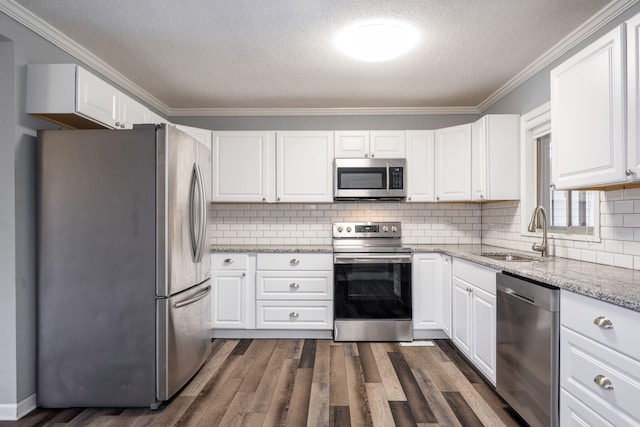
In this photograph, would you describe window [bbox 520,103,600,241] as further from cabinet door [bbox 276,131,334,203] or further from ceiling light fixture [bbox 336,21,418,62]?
cabinet door [bbox 276,131,334,203]

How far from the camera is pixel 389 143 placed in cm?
366

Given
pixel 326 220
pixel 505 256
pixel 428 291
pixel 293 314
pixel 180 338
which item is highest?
pixel 326 220

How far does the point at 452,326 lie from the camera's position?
3.12 meters

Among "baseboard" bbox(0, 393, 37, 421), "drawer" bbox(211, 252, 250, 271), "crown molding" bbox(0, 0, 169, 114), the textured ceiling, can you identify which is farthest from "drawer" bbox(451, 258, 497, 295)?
"crown molding" bbox(0, 0, 169, 114)

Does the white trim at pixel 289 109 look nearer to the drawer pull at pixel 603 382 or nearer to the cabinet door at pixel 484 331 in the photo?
the cabinet door at pixel 484 331

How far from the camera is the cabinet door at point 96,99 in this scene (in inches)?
85.6

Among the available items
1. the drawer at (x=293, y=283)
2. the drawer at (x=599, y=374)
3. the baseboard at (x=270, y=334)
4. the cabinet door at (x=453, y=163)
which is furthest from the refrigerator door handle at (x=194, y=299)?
the cabinet door at (x=453, y=163)

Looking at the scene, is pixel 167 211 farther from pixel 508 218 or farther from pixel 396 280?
pixel 508 218

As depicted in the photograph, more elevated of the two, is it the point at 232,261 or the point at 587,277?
the point at 587,277

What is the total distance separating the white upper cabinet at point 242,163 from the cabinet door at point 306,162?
0.31 feet

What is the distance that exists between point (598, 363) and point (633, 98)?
1.14 m

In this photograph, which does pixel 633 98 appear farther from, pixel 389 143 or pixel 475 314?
pixel 389 143

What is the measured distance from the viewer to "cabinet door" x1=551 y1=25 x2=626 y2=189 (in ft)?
5.32

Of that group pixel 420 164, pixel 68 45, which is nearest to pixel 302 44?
pixel 68 45
